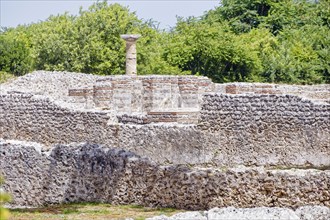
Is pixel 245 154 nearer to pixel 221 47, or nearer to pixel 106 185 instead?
pixel 106 185

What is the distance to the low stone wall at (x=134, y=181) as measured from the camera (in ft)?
40.3

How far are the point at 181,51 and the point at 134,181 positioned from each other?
2647cm

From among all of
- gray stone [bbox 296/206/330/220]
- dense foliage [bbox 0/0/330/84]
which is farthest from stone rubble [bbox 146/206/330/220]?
dense foliage [bbox 0/0/330/84]

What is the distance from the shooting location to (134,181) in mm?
13281

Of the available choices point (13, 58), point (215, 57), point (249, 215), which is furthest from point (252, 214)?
point (13, 58)

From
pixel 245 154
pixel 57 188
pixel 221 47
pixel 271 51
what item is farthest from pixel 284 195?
pixel 271 51

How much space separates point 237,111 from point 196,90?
7.26 metres

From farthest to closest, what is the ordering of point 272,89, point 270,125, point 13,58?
point 13,58 → point 272,89 → point 270,125

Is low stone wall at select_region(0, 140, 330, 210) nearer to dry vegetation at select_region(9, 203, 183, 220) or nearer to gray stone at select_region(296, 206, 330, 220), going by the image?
dry vegetation at select_region(9, 203, 183, 220)

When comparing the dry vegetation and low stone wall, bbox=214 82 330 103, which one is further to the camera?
low stone wall, bbox=214 82 330 103

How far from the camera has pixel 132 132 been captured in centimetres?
1888

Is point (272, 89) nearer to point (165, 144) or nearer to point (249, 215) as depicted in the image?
point (165, 144)

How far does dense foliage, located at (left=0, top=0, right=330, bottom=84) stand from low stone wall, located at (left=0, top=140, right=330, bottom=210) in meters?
23.6

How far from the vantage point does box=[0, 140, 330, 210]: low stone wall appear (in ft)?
40.3
